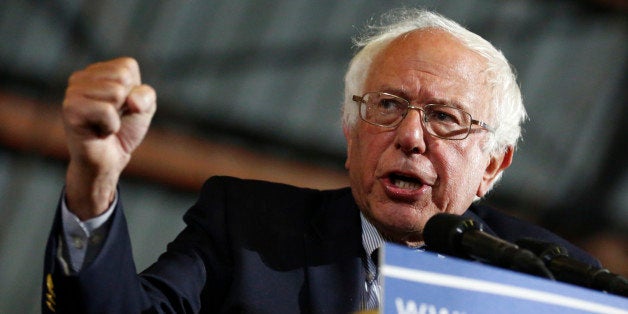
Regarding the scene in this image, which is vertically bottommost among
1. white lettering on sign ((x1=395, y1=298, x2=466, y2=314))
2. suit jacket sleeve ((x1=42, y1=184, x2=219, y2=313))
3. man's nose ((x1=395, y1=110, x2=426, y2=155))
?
suit jacket sleeve ((x1=42, y1=184, x2=219, y2=313))

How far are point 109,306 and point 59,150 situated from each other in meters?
2.43

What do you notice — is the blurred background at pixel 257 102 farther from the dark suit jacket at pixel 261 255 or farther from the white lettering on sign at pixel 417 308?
the white lettering on sign at pixel 417 308

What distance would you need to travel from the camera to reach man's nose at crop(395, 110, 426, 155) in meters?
2.15

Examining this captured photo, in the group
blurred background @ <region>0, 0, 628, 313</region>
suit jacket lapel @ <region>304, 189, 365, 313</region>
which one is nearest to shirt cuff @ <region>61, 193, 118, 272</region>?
suit jacket lapel @ <region>304, 189, 365, 313</region>

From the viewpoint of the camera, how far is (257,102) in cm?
444

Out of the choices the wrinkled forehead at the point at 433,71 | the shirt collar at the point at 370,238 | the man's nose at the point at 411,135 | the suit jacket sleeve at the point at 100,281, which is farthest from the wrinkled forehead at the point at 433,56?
the suit jacket sleeve at the point at 100,281

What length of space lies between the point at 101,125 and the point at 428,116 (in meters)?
1.02

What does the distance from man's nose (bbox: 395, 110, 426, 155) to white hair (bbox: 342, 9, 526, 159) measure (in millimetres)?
181

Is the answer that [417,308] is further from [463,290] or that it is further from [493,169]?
→ [493,169]

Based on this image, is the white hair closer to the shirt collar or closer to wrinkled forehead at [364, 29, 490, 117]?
wrinkled forehead at [364, 29, 490, 117]

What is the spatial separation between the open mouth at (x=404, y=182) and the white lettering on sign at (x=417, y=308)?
857 mm

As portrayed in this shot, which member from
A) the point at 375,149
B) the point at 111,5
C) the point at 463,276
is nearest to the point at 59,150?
the point at 111,5

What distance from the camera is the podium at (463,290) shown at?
1.28 meters

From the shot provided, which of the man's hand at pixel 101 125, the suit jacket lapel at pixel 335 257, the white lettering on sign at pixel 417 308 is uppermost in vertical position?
the man's hand at pixel 101 125
